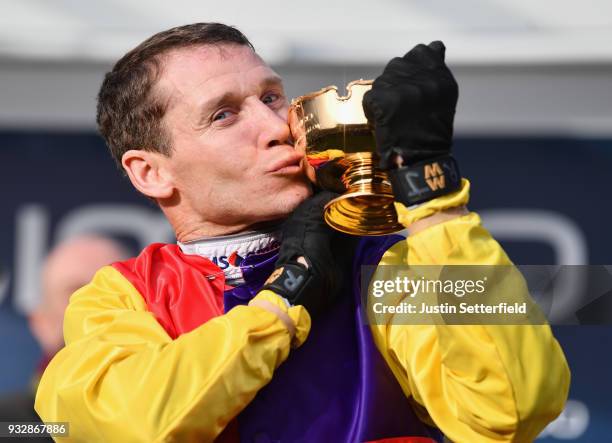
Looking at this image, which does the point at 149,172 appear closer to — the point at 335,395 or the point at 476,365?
the point at 335,395

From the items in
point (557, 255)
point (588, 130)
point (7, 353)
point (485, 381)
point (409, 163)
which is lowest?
point (7, 353)

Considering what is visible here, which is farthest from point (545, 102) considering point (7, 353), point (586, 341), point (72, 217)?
point (7, 353)

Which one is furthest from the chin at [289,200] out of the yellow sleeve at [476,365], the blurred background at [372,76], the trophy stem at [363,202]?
the blurred background at [372,76]

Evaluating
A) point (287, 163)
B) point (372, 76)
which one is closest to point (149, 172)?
point (287, 163)

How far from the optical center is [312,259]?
2324 millimetres

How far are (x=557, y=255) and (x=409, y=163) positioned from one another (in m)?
2.84

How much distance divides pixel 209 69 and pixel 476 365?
996 millimetres

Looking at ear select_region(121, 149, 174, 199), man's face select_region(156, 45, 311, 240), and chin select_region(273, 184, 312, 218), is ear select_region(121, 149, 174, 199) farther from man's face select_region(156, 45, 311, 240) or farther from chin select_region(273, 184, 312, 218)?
chin select_region(273, 184, 312, 218)

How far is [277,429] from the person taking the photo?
90.5 inches

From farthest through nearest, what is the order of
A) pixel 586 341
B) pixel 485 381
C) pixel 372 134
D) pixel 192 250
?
1. pixel 586 341
2. pixel 192 250
3. pixel 372 134
4. pixel 485 381

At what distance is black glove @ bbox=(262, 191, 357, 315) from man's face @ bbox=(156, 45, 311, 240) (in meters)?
0.07

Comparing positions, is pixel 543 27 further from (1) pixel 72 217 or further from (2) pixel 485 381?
(2) pixel 485 381

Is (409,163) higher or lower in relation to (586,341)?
higher

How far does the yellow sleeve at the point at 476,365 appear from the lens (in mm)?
2059
